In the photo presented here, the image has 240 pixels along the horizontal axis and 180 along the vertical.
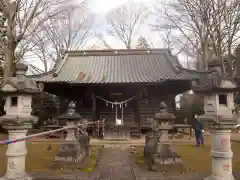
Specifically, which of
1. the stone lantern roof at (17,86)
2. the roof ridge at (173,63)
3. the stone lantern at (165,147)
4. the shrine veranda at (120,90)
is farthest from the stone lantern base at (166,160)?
the roof ridge at (173,63)

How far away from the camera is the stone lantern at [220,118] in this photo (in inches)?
196

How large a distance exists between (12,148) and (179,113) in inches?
561

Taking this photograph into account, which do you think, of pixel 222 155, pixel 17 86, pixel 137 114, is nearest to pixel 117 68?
pixel 137 114

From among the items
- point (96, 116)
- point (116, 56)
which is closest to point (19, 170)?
point (96, 116)

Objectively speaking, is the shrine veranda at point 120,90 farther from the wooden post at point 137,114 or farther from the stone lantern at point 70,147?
the stone lantern at point 70,147

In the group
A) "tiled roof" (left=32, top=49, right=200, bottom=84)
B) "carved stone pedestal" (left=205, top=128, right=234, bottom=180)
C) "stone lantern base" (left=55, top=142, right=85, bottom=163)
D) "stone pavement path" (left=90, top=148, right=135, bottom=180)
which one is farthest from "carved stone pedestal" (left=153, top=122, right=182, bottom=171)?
"tiled roof" (left=32, top=49, right=200, bottom=84)

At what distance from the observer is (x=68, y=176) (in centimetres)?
617

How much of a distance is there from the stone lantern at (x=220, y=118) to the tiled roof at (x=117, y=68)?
29.1ft

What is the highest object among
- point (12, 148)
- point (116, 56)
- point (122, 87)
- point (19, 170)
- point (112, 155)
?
point (116, 56)

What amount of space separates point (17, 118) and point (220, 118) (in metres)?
4.83

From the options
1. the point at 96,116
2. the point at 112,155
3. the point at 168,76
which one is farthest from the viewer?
the point at 96,116

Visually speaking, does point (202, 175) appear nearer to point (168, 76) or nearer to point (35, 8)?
point (168, 76)

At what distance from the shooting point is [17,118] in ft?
16.6

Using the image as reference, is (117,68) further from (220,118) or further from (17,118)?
(220,118)
